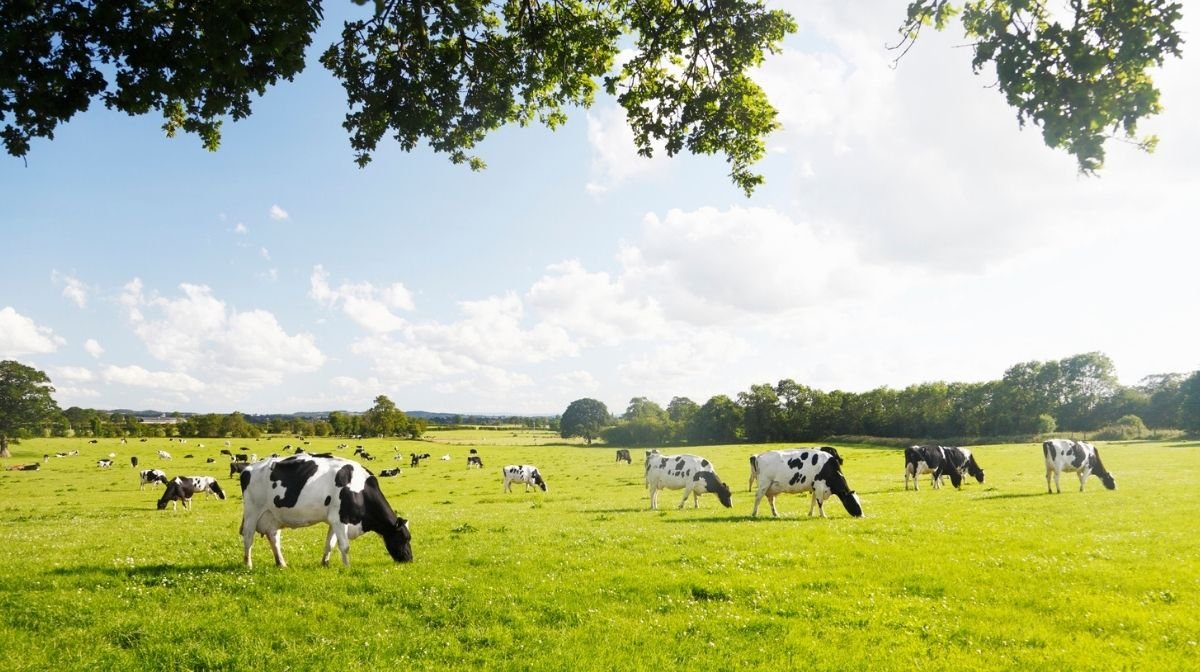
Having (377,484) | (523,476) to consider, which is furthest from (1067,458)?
(523,476)

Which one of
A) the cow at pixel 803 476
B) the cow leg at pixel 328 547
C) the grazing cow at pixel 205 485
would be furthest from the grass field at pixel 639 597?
the grazing cow at pixel 205 485

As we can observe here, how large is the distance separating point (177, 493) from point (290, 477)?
2807 cm

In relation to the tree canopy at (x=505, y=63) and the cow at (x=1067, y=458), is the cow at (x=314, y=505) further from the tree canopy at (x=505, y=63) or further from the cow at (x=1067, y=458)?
the cow at (x=1067, y=458)

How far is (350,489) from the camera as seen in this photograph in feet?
44.0

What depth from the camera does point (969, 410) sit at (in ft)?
340

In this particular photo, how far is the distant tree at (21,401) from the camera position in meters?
81.1

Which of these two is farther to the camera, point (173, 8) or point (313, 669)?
point (173, 8)

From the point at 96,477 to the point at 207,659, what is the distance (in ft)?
206

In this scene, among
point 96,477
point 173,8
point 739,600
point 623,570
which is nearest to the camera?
point 173,8

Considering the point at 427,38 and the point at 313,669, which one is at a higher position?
the point at 427,38

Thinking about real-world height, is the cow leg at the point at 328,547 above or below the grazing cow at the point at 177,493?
above

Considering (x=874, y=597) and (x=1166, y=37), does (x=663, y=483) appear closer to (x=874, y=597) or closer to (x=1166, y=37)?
(x=874, y=597)

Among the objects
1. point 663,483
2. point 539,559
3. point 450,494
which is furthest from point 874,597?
point 450,494

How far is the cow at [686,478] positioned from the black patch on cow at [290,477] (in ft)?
52.6
